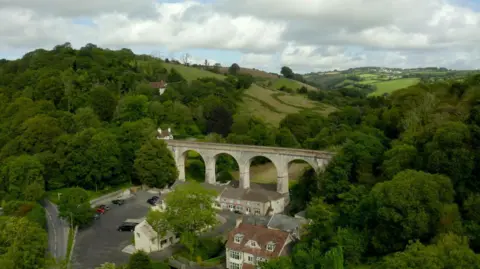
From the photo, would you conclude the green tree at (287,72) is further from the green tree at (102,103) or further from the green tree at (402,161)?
the green tree at (402,161)

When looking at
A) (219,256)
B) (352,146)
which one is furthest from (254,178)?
(219,256)

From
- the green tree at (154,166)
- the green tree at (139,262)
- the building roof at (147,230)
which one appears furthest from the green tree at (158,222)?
the green tree at (154,166)

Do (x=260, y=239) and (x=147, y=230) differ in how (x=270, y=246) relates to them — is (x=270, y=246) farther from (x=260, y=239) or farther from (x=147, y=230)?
(x=147, y=230)

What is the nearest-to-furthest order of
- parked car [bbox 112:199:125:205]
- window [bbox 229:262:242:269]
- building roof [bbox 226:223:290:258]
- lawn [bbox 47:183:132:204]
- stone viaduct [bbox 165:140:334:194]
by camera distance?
building roof [bbox 226:223:290:258], window [bbox 229:262:242:269], stone viaduct [bbox 165:140:334:194], parked car [bbox 112:199:125:205], lawn [bbox 47:183:132:204]

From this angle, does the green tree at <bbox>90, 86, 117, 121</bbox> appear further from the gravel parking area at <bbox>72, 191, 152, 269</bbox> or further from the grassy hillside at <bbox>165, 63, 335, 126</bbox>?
the grassy hillside at <bbox>165, 63, 335, 126</bbox>

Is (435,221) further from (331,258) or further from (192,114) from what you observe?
(192,114)

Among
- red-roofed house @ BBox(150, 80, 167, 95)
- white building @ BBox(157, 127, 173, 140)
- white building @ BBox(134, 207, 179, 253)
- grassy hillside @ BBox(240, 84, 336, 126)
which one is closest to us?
white building @ BBox(134, 207, 179, 253)

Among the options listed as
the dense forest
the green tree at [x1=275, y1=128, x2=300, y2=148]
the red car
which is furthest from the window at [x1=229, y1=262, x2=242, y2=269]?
the green tree at [x1=275, y1=128, x2=300, y2=148]
